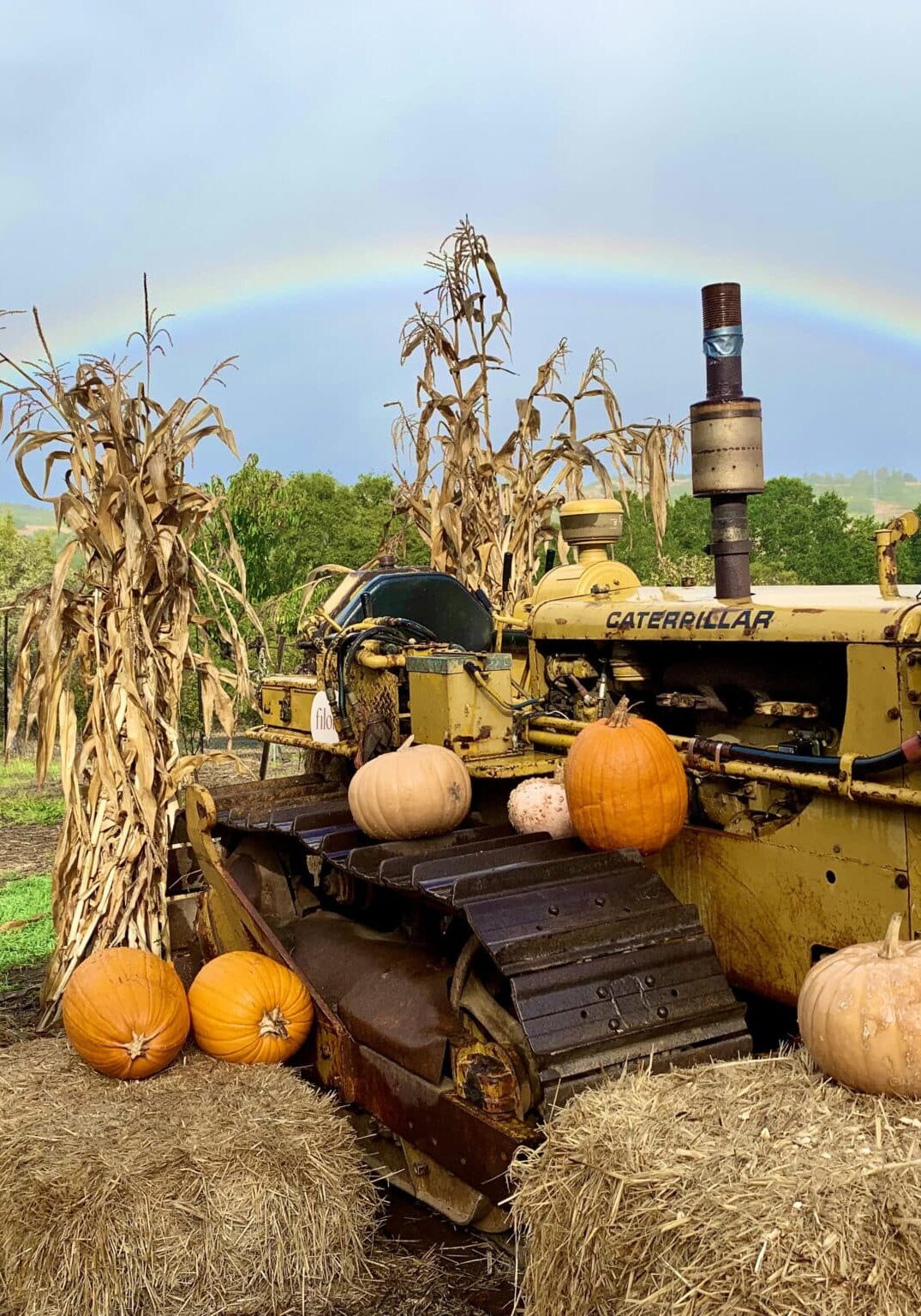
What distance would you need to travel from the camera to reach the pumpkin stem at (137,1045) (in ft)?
16.9

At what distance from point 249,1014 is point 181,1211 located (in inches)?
45.0

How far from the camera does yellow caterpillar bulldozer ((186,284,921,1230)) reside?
14.1ft

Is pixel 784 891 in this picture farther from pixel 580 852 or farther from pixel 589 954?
pixel 589 954

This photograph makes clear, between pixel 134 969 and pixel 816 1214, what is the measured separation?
3352 mm

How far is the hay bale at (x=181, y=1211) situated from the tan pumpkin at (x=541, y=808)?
4.65 feet

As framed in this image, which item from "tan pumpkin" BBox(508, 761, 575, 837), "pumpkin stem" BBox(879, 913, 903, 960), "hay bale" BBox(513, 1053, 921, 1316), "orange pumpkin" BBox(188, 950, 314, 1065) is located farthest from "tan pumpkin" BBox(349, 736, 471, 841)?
"pumpkin stem" BBox(879, 913, 903, 960)

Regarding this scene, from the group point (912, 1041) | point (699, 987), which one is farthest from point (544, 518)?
point (912, 1041)

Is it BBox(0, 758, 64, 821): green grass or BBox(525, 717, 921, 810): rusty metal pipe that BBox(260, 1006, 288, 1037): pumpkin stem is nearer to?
BBox(525, 717, 921, 810): rusty metal pipe

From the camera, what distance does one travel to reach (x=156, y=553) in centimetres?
647

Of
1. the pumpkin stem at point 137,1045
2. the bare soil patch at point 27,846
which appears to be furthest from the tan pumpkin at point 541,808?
the bare soil patch at point 27,846

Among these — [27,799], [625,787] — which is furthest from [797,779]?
[27,799]

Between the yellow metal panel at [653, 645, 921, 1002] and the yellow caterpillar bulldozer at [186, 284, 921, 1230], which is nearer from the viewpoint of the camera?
the yellow caterpillar bulldozer at [186, 284, 921, 1230]

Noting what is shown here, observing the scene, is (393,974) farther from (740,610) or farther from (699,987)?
(740,610)

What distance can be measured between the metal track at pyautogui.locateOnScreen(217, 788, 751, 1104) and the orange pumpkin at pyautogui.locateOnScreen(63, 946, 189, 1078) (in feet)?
3.71
